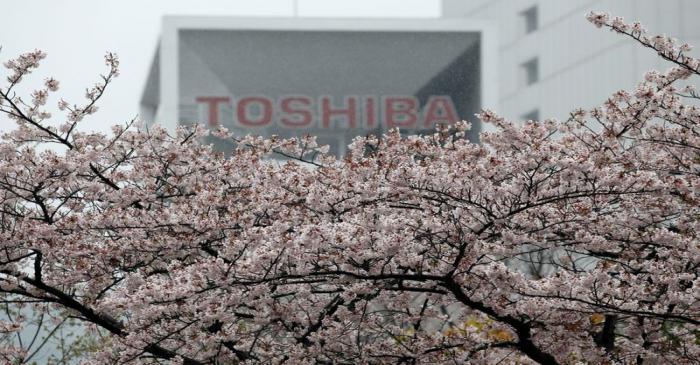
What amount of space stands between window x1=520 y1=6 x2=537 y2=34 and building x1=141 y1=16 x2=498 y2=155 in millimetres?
16511

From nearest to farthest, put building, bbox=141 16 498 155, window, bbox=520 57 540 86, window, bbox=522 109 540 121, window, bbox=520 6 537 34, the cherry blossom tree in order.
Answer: the cherry blossom tree → building, bbox=141 16 498 155 → window, bbox=522 109 540 121 → window, bbox=520 57 540 86 → window, bbox=520 6 537 34

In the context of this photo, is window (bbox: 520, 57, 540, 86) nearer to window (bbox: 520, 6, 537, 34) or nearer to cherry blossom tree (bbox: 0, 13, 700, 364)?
window (bbox: 520, 6, 537, 34)

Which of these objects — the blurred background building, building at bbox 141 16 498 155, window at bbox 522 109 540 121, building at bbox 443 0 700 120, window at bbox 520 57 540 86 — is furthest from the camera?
window at bbox 520 57 540 86

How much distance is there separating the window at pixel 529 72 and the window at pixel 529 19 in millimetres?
1434

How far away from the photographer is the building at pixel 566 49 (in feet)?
153

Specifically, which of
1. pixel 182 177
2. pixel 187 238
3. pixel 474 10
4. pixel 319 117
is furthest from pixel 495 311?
pixel 474 10

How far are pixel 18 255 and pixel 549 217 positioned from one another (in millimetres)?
3844

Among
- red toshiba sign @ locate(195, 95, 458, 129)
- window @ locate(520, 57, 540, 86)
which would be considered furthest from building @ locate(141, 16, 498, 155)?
window @ locate(520, 57, 540, 86)

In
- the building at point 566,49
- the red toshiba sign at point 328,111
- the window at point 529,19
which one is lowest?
the red toshiba sign at point 328,111

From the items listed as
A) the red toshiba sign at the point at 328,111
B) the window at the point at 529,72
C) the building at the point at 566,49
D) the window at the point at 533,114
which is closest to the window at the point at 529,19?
the building at the point at 566,49

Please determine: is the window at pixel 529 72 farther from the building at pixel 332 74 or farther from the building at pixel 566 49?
the building at pixel 332 74

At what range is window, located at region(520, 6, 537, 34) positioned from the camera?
55312 millimetres

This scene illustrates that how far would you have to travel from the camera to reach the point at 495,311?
8.30 meters

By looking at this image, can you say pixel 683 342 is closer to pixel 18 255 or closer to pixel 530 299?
pixel 530 299
